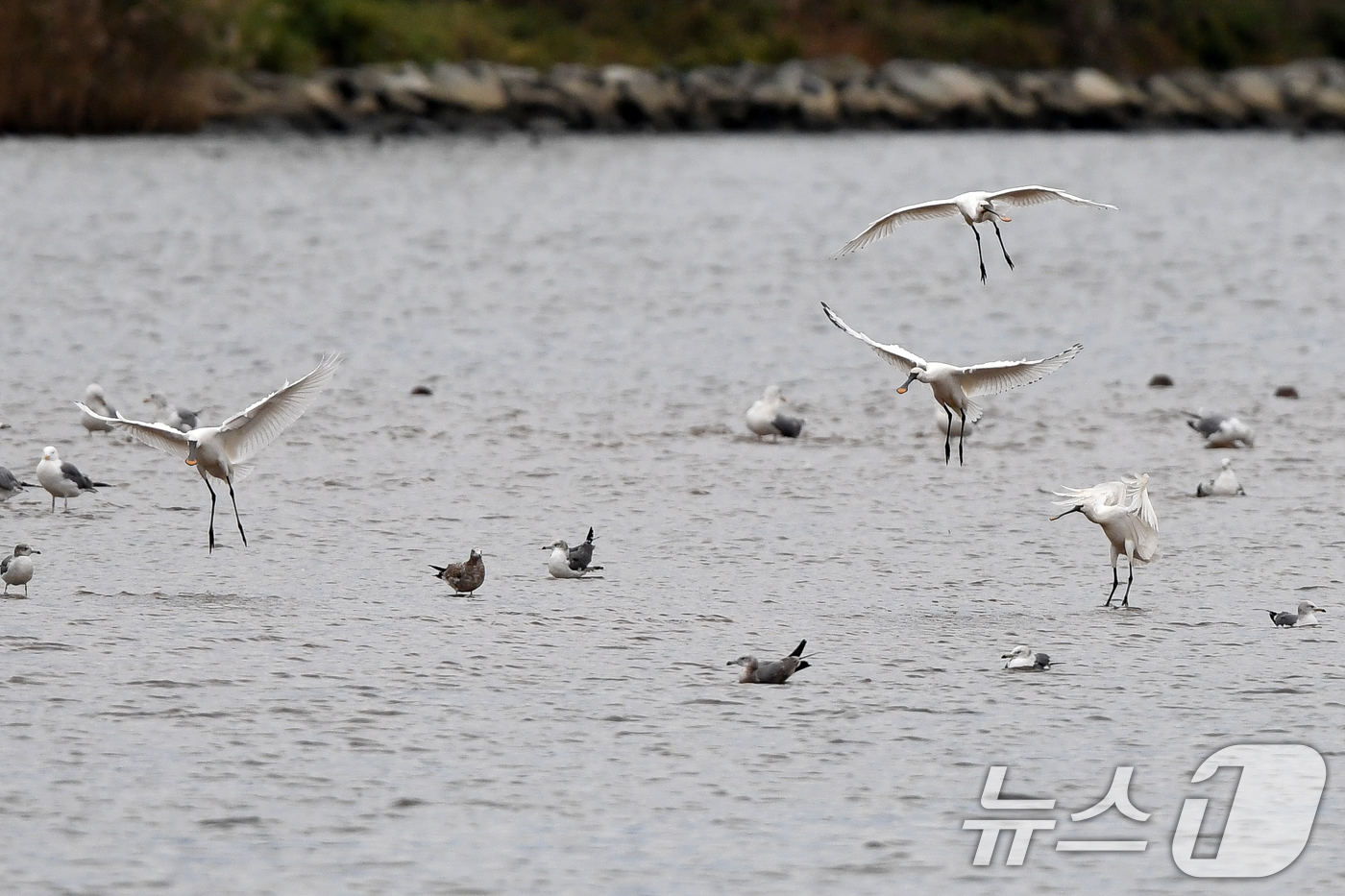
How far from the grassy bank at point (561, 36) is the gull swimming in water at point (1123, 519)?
44.7m

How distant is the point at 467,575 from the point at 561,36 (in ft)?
223

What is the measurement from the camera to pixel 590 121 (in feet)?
242

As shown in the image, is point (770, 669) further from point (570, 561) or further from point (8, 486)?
point (8, 486)

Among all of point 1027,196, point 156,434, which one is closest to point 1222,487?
point 1027,196

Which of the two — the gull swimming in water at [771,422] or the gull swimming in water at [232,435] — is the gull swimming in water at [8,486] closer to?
the gull swimming in water at [232,435]

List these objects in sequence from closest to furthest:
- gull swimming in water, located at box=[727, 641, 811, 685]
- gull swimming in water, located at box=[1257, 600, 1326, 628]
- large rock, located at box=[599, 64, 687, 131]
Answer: gull swimming in water, located at box=[727, 641, 811, 685] < gull swimming in water, located at box=[1257, 600, 1326, 628] < large rock, located at box=[599, 64, 687, 131]

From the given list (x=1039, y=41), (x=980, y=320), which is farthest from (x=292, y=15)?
(x=980, y=320)

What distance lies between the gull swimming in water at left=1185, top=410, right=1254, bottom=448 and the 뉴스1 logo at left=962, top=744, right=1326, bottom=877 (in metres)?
9.30

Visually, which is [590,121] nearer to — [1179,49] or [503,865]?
[1179,49]

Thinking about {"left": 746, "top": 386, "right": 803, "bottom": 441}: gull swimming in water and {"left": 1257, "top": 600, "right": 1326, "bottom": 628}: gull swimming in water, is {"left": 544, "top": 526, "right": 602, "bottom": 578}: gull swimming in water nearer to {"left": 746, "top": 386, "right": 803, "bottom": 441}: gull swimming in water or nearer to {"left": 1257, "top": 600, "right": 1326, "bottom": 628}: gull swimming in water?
{"left": 1257, "top": 600, "right": 1326, "bottom": 628}: gull swimming in water

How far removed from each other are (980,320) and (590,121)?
4340 cm

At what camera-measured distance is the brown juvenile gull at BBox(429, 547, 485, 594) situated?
13.6 meters

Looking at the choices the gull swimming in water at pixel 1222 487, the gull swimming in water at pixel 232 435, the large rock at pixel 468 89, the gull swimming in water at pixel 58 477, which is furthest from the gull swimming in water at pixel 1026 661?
the large rock at pixel 468 89

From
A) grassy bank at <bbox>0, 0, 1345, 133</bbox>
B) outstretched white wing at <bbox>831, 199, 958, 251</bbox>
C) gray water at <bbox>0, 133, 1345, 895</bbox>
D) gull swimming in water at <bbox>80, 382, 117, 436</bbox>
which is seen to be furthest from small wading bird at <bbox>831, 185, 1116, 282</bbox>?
grassy bank at <bbox>0, 0, 1345, 133</bbox>
